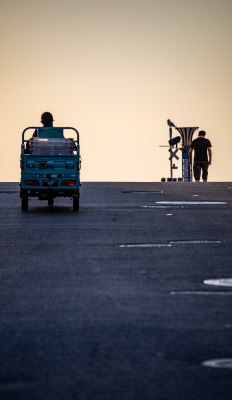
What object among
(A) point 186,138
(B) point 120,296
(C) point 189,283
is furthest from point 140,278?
(A) point 186,138

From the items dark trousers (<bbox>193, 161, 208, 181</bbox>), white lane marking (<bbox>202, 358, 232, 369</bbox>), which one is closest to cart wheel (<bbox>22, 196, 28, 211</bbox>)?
white lane marking (<bbox>202, 358, 232, 369</bbox>)

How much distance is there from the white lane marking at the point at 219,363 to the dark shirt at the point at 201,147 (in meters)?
34.3

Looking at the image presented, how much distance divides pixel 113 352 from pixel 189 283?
11.6ft

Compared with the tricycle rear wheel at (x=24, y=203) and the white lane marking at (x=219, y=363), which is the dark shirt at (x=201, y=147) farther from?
the white lane marking at (x=219, y=363)

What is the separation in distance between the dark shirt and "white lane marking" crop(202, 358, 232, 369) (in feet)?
112

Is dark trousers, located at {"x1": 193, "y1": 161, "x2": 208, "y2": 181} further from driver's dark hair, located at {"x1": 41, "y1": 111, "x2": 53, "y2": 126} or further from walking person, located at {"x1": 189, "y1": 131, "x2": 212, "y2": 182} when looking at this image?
driver's dark hair, located at {"x1": 41, "y1": 111, "x2": 53, "y2": 126}

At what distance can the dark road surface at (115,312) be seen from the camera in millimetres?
5742

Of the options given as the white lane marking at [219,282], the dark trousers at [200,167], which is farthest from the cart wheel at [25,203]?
the dark trousers at [200,167]

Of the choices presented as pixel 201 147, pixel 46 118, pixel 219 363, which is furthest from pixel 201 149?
pixel 219 363

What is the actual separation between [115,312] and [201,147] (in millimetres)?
32476

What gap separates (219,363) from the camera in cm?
612

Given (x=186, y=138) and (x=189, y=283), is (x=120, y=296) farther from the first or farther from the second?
(x=186, y=138)

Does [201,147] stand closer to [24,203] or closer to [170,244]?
[24,203]

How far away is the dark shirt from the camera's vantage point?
40438mm
